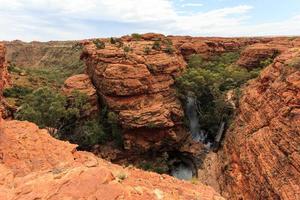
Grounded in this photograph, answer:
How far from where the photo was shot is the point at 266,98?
25.6 m

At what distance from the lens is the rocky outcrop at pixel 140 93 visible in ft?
120

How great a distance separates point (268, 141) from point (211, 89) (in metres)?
19.7

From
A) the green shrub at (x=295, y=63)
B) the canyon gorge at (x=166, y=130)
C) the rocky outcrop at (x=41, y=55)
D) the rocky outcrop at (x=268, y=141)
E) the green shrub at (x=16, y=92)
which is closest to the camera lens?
the canyon gorge at (x=166, y=130)

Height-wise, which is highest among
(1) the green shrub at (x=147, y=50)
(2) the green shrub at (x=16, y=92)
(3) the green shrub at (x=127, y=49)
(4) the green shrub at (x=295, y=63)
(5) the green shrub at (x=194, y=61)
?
(4) the green shrub at (x=295, y=63)

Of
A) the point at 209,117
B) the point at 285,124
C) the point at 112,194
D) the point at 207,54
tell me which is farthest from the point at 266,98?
the point at 207,54

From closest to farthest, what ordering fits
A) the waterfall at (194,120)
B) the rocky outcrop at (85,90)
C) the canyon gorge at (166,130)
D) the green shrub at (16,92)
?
the canyon gorge at (166,130)
the rocky outcrop at (85,90)
the waterfall at (194,120)
the green shrub at (16,92)

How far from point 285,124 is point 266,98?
15.8 ft

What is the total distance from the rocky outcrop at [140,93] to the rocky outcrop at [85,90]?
2.75ft

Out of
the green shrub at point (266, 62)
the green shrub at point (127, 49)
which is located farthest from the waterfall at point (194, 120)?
the green shrub at point (266, 62)

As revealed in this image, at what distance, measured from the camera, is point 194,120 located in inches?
1677

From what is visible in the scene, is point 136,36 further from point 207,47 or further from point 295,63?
point 295,63

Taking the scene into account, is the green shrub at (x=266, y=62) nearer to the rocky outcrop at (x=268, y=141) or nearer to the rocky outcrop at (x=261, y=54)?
the rocky outcrop at (x=261, y=54)

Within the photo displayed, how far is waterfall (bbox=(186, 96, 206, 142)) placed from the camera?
40912 mm

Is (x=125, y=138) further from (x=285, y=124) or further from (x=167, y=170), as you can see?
(x=285, y=124)
